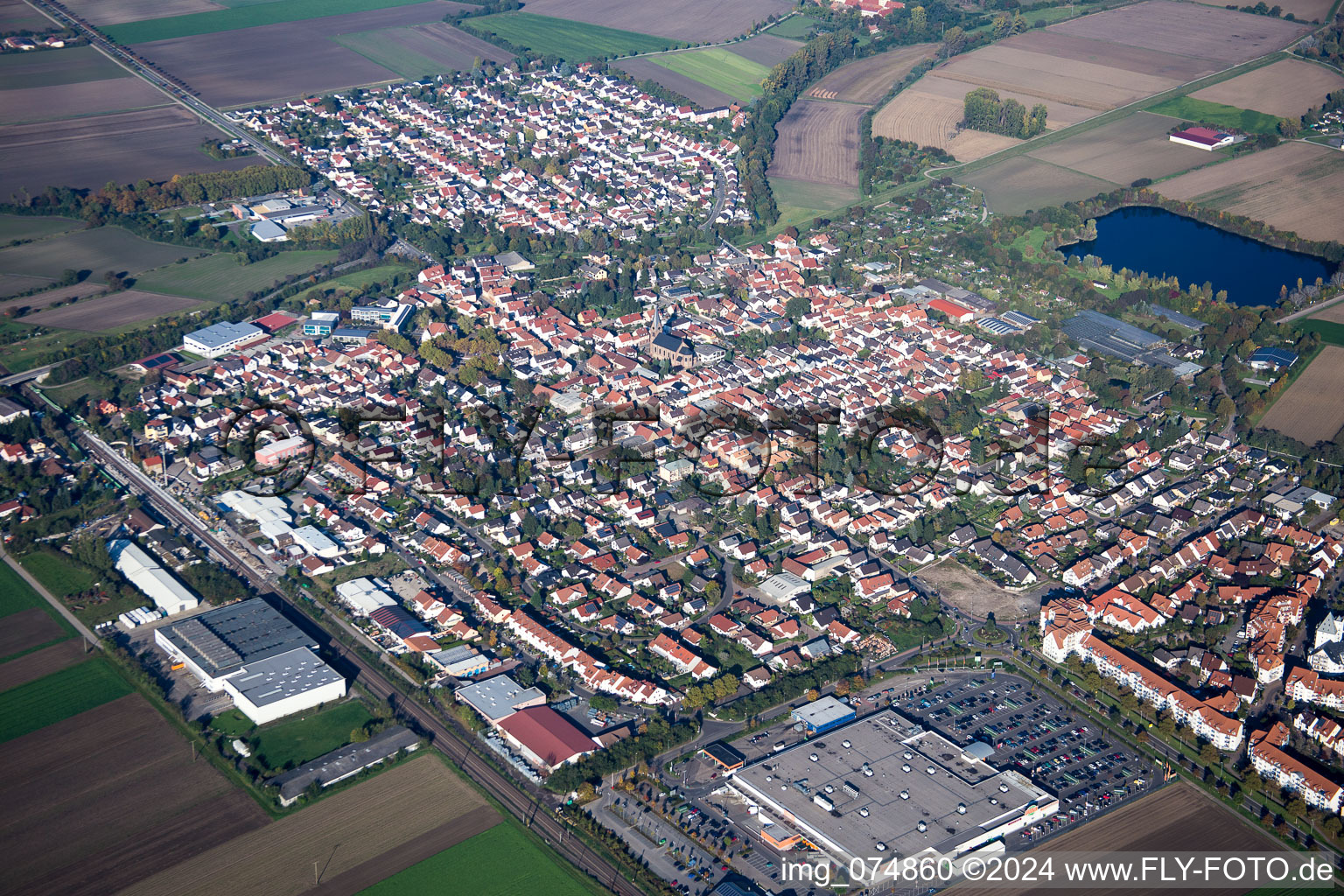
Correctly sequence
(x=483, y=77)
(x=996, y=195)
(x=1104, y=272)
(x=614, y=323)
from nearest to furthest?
(x=614, y=323) < (x=1104, y=272) < (x=996, y=195) < (x=483, y=77)

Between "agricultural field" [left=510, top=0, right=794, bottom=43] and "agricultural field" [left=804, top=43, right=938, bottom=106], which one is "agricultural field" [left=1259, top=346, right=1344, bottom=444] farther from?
"agricultural field" [left=510, top=0, right=794, bottom=43]

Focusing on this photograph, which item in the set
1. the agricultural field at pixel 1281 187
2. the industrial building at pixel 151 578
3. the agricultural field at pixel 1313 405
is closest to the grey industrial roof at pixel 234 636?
the industrial building at pixel 151 578

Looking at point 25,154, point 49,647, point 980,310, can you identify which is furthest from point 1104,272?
point 25,154

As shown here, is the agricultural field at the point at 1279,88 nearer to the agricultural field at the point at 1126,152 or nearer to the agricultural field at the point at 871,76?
the agricultural field at the point at 1126,152

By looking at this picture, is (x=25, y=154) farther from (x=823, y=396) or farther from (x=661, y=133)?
(x=823, y=396)

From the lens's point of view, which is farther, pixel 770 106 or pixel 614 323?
pixel 770 106

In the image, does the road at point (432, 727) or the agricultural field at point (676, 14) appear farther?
the agricultural field at point (676, 14)
